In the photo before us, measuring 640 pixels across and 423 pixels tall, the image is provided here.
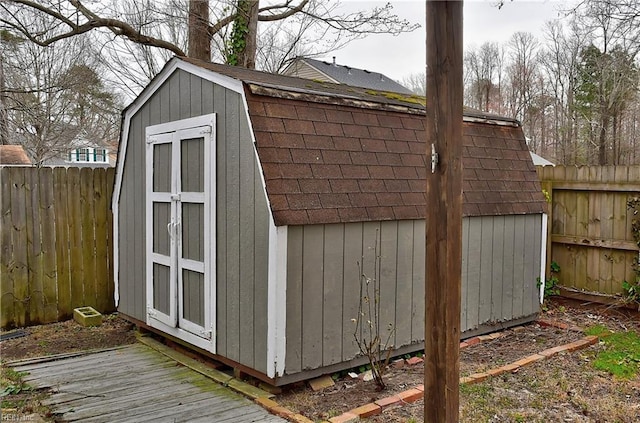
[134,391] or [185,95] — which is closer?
[134,391]

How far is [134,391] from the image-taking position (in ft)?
11.8

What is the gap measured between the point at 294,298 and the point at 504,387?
5.38 ft

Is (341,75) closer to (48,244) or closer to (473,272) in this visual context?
(48,244)

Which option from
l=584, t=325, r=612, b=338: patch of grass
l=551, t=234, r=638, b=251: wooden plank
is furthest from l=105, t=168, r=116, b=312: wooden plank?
l=551, t=234, r=638, b=251: wooden plank

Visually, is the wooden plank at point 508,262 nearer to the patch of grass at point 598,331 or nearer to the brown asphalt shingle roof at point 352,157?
the brown asphalt shingle roof at point 352,157

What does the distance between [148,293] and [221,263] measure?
1262 mm

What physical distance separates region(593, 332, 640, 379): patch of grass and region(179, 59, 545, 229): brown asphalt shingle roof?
4.55 ft

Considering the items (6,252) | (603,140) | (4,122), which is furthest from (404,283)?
(603,140)

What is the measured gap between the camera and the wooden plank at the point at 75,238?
5.44 meters

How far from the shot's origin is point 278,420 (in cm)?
308

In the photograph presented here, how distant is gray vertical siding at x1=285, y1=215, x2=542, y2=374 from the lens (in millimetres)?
3457

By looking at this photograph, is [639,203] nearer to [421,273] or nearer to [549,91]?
[421,273]

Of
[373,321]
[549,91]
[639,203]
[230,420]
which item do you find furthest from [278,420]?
[549,91]

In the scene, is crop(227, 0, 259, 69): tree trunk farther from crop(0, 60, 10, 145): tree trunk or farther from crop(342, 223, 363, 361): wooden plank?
crop(0, 60, 10, 145): tree trunk
